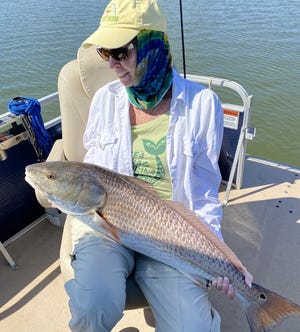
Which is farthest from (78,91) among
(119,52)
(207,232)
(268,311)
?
(268,311)

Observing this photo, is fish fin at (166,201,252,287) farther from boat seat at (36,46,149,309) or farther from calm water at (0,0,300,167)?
calm water at (0,0,300,167)

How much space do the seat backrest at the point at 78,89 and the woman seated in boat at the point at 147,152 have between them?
1.50ft

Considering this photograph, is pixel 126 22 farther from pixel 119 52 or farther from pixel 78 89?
pixel 78 89

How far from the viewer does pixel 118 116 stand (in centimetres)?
212

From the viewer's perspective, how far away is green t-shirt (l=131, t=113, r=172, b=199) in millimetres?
2023

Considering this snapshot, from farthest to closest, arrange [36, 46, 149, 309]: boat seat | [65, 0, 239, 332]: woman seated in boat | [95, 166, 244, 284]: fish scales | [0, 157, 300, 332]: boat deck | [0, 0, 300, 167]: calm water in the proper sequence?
[0, 0, 300, 167]: calm water < [36, 46, 149, 309]: boat seat < [0, 157, 300, 332]: boat deck < [95, 166, 244, 284]: fish scales < [65, 0, 239, 332]: woman seated in boat

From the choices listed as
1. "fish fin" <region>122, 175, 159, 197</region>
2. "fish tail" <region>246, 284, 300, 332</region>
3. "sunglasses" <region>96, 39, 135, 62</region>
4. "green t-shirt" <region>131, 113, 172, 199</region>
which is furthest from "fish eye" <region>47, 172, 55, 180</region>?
"fish tail" <region>246, 284, 300, 332</region>

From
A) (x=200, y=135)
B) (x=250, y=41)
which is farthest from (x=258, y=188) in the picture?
(x=250, y=41)

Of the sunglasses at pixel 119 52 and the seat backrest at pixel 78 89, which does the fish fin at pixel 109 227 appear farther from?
the seat backrest at pixel 78 89

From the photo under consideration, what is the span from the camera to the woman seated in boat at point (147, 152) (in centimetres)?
169

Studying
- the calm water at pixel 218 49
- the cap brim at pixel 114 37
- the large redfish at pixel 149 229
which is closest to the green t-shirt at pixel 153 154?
the large redfish at pixel 149 229

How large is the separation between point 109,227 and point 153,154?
1.66 feet

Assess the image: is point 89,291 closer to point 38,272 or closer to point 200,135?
point 200,135

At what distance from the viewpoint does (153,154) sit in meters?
2.03
